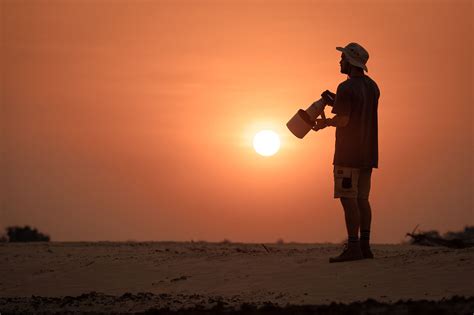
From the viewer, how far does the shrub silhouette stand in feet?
97.1

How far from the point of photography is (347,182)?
50.9 ft

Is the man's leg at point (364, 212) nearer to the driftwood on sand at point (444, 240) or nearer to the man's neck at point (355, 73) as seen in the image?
the man's neck at point (355, 73)

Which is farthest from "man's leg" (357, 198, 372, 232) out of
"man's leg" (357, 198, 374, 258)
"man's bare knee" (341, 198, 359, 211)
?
"man's bare knee" (341, 198, 359, 211)

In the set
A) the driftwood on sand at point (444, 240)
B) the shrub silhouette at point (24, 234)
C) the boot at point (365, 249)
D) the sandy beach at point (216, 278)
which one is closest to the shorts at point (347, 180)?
the boot at point (365, 249)

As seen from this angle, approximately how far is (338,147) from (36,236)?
15.6m

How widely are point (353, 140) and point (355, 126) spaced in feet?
0.61

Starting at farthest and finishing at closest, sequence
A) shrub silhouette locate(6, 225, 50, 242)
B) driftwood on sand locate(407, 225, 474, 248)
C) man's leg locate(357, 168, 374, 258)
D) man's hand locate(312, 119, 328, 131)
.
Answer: shrub silhouette locate(6, 225, 50, 242) → driftwood on sand locate(407, 225, 474, 248) → man's leg locate(357, 168, 374, 258) → man's hand locate(312, 119, 328, 131)

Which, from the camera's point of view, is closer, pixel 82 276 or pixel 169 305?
pixel 169 305

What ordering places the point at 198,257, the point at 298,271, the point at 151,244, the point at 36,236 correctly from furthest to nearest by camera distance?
the point at 36,236 < the point at 151,244 < the point at 198,257 < the point at 298,271

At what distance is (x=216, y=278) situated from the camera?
15172mm

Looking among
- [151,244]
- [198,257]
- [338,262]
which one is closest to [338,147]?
[338,262]

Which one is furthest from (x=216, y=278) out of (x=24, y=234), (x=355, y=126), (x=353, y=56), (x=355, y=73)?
(x=24, y=234)

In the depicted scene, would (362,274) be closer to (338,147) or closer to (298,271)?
(298,271)

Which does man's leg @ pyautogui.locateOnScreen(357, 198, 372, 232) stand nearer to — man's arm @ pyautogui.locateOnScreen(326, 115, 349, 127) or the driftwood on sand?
man's arm @ pyautogui.locateOnScreen(326, 115, 349, 127)
